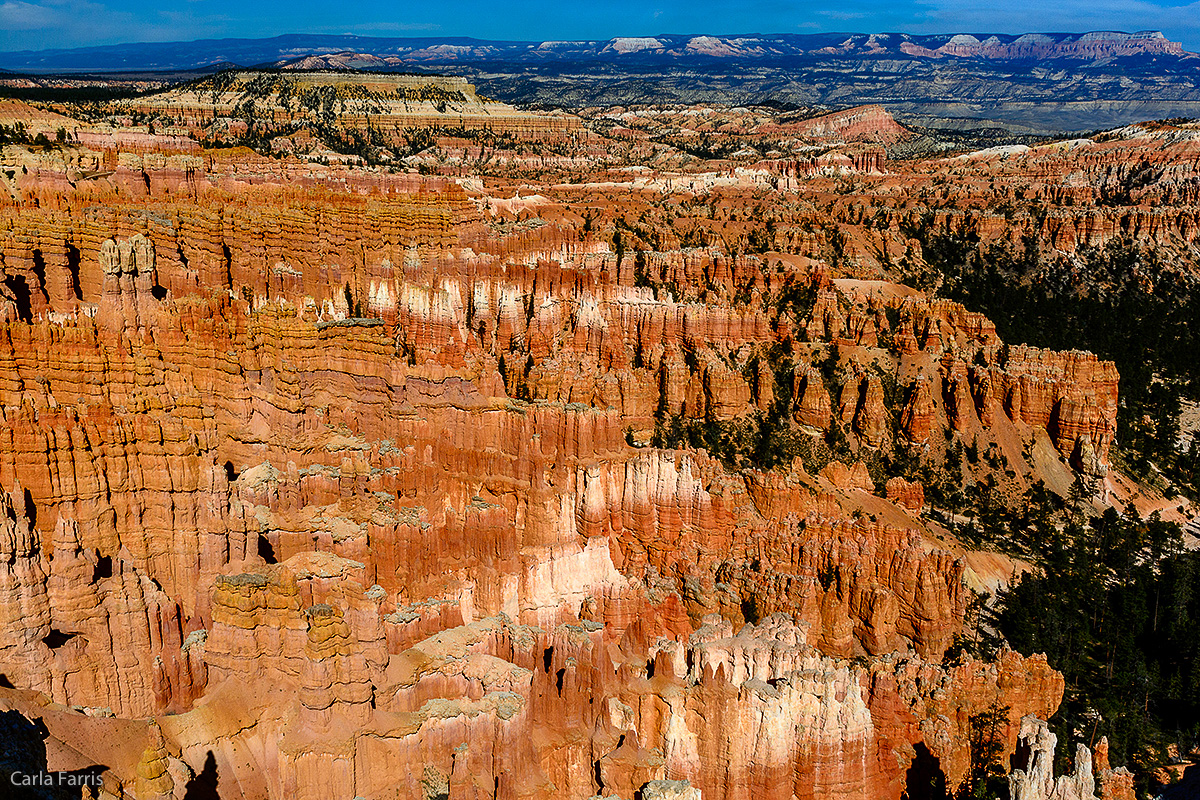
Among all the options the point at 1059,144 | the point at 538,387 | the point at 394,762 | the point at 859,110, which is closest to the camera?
the point at 394,762

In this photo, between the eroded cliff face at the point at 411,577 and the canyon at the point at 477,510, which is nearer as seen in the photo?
the eroded cliff face at the point at 411,577

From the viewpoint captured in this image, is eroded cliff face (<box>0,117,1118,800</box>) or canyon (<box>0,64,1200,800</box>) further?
canyon (<box>0,64,1200,800</box>)

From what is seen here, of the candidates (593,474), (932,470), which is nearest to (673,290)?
(932,470)

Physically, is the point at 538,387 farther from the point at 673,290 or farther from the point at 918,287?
the point at 918,287

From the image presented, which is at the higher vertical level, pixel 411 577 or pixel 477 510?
pixel 477 510
